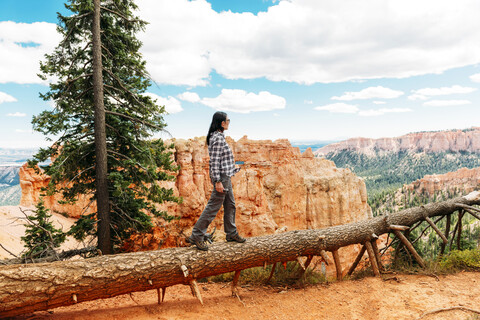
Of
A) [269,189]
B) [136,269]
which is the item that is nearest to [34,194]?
[269,189]

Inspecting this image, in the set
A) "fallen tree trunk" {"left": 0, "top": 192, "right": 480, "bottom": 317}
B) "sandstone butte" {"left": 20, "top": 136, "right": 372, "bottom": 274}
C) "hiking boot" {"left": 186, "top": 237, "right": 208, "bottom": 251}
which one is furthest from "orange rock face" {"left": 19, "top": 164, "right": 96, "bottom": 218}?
"hiking boot" {"left": 186, "top": 237, "right": 208, "bottom": 251}

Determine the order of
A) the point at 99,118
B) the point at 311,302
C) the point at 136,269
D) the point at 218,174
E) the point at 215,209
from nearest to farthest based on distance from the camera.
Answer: the point at 136,269 < the point at 218,174 < the point at 215,209 < the point at 311,302 < the point at 99,118

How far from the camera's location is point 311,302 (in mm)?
5035

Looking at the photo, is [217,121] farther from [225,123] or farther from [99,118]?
[99,118]

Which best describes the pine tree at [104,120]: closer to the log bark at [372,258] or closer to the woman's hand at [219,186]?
the woman's hand at [219,186]

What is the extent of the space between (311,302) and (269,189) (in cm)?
2944

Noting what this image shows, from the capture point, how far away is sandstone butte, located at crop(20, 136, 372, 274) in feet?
75.4

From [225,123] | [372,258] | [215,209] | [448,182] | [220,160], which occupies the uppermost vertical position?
[225,123]

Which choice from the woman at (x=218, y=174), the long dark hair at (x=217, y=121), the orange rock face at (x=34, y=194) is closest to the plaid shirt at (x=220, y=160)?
the woman at (x=218, y=174)

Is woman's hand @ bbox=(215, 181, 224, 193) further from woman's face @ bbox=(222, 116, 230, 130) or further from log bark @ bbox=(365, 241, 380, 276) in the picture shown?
log bark @ bbox=(365, 241, 380, 276)

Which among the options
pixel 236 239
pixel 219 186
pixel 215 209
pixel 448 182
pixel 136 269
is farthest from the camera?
pixel 448 182

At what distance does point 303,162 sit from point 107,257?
39577mm

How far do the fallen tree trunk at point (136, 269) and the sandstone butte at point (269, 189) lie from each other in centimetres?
1519

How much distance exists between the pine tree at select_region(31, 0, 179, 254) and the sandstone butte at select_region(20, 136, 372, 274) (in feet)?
39.9
